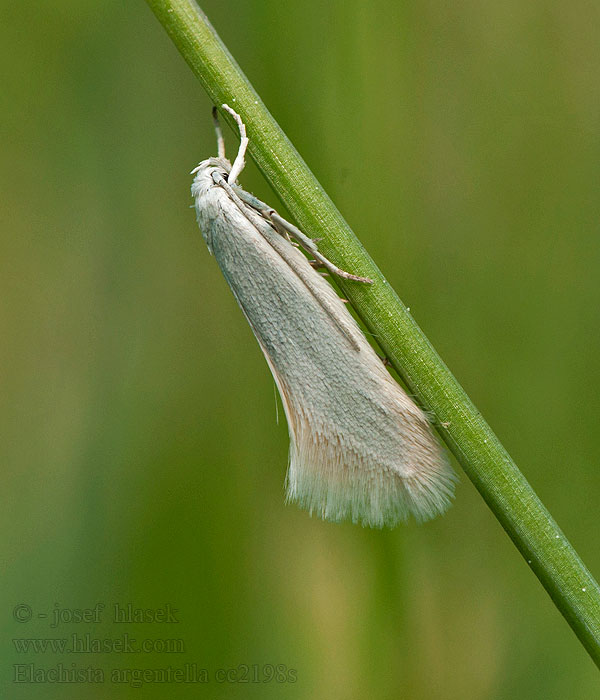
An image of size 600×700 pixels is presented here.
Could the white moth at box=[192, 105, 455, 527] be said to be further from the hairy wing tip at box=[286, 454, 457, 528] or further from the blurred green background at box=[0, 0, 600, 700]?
the blurred green background at box=[0, 0, 600, 700]

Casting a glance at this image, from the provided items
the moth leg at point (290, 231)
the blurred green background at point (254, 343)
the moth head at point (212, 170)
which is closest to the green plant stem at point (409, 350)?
the moth leg at point (290, 231)

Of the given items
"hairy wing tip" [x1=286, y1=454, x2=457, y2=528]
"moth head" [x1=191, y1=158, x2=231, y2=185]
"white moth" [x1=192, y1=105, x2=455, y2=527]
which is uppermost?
"moth head" [x1=191, y1=158, x2=231, y2=185]

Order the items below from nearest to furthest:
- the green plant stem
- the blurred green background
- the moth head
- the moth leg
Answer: the green plant stem
the moth leg
the blurred green background
the moth head

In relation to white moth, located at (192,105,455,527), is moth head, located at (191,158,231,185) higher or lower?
higher

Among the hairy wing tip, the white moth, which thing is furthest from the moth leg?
the hairy wing tip

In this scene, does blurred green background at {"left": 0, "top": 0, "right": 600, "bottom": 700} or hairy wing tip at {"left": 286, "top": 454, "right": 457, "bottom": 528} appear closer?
hairy wing tip at {"left": 286, "top": 454, "right": 457, "bottom": 528}

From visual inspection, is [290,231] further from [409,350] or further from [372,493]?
[372,493]

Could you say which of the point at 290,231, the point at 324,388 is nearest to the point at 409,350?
the point at 324,388

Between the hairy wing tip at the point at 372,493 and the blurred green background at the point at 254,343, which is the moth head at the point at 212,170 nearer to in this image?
the blurred green background at the point at 254,343
